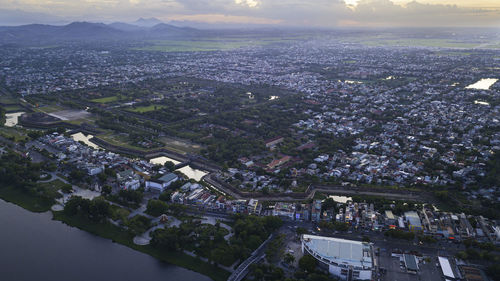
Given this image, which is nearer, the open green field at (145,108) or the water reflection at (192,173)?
the water reflection at (192,173)

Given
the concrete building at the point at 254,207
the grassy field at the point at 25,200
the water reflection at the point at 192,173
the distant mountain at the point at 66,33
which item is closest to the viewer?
the concrete building at the point at 254,207

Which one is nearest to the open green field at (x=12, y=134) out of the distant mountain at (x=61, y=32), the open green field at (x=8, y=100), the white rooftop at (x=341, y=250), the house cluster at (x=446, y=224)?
the open green field at (x=8, y=100)

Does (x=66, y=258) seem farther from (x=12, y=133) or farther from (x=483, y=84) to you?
(x=483, y=84)

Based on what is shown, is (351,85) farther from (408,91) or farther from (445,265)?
(445,265)

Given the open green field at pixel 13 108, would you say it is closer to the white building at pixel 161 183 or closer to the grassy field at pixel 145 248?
the grassy field at pixel 145 248

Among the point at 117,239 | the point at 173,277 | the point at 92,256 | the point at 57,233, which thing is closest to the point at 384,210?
the point at 173,277

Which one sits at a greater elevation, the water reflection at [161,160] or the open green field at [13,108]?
the open green field at [13,108]

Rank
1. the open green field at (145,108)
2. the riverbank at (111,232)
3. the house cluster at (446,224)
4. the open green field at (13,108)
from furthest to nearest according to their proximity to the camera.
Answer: the open green field at (13,108) < the open green field at (145,108) < the house cluster at (446,224) < the riverbank at (111,232)
